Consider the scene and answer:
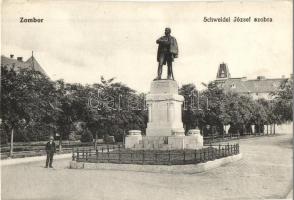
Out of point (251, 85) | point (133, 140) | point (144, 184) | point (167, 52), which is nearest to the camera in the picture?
point (144, 184)

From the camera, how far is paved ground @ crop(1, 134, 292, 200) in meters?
13.2

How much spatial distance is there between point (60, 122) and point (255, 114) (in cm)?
3518

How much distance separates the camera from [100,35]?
17141 mm

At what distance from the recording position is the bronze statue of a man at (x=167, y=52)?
69.9 feet

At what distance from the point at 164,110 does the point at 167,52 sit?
9.92 ft

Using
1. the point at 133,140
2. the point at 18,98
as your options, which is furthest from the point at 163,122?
the point at 18,98

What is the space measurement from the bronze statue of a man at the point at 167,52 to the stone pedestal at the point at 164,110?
0.70 metres

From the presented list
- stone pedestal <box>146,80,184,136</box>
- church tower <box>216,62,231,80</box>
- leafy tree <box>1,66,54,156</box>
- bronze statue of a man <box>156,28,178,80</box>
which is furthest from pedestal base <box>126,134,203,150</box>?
church tower <box>216,62,231,80</box>

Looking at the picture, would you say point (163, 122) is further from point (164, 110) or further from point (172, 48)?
point (172, 48)

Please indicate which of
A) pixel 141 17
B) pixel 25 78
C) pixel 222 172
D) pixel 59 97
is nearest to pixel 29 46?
pixel 141 17

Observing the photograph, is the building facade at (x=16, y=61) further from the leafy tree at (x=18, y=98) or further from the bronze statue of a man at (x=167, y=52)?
the bronze statue of a man at (x=167, y=52)

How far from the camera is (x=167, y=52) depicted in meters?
21.8

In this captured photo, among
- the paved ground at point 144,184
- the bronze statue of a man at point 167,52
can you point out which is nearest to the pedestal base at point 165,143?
the paved ground at point 144,184

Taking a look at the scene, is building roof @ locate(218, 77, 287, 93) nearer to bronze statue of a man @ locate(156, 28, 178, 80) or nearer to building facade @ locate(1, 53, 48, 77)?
building facade @ locate(1, 53, 48, 77)
